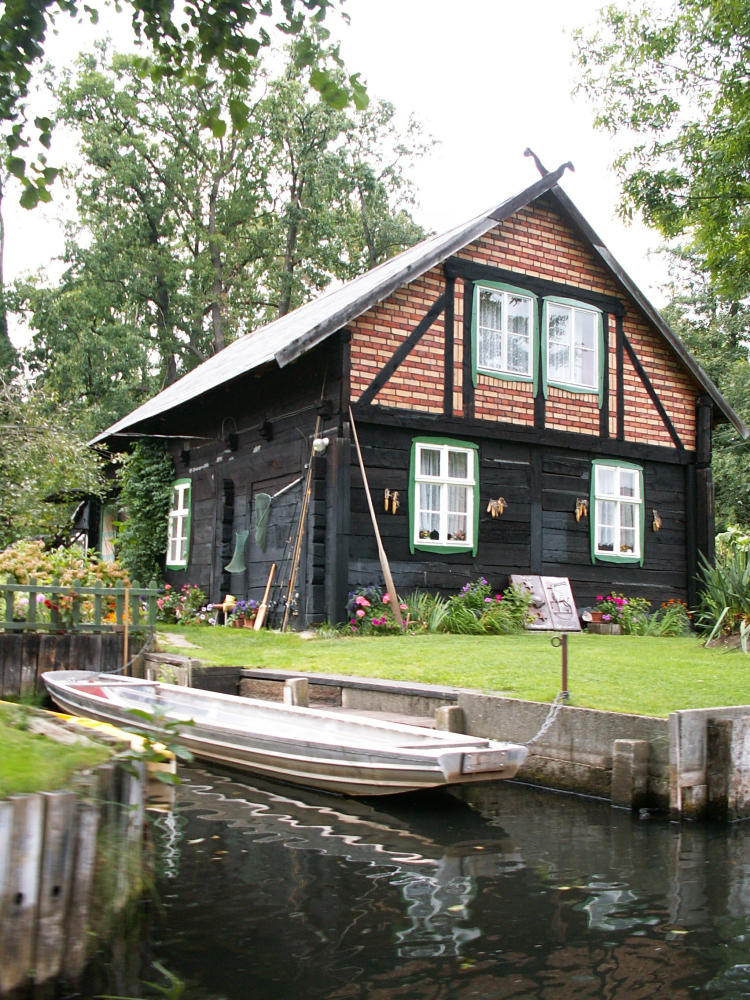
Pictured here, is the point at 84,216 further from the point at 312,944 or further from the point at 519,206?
the point at 312,944

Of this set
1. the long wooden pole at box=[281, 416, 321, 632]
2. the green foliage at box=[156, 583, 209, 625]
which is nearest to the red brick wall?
the long wooden pole at box=[281, 416, 321, 632]

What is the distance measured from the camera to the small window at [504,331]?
16188mm

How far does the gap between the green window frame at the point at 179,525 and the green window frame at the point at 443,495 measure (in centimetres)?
600

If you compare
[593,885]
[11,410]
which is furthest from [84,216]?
[593,885]

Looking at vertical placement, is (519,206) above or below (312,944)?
above

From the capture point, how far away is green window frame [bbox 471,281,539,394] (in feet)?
53.0

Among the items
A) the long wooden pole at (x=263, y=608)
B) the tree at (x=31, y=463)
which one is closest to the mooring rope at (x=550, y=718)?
the long wooden pole at (x=263, y=608)

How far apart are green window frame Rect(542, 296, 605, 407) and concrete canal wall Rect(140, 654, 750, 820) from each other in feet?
31.1

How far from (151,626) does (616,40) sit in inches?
592

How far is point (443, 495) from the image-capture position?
15531mm

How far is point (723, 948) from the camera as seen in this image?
4.53 m

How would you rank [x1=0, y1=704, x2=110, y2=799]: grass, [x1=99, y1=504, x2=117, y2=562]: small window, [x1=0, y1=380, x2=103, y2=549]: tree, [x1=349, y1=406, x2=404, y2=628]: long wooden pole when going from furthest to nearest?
[x1=99, y1=504, x2=117, y2=562]: small window
[x1=0, y1=380, x2=103, y2=549]: tree
[x1=349, y1=406, x2=404, y2=628]: long wooden pole
[x1=0, y1=704, x2=110, y2=799]: grass

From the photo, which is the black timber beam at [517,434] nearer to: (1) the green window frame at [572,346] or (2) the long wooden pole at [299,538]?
(1) the green window frame at [572,346]

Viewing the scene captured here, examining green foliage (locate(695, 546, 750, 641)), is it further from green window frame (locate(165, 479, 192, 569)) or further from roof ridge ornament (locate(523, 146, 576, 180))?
green window frame (locate(165, 479, 192, 569))
